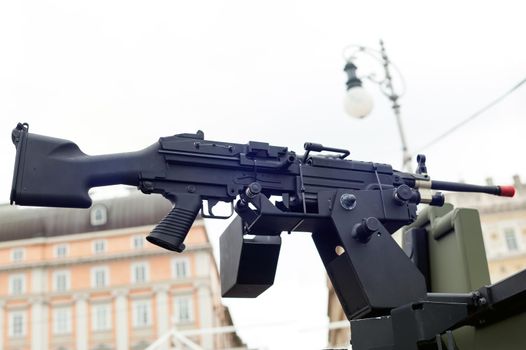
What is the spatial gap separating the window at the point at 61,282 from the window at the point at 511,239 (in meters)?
20.9

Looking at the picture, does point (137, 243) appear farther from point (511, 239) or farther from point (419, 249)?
point (419, 249)

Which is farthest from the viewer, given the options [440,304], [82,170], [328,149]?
[328,149]

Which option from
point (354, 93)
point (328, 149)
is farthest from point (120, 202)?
point (328, 149)

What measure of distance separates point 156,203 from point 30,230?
19.1 feet

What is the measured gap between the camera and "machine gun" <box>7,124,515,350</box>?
9.82ft

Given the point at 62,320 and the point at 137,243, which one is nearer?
the point at 62,320

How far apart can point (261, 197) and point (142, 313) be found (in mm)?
30291

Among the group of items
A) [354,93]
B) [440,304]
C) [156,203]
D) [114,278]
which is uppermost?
[156,203]

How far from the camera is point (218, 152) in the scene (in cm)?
319

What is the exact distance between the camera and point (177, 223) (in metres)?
3.10

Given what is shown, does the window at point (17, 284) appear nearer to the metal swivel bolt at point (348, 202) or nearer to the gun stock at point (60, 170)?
the gun stock at point (60, 170)

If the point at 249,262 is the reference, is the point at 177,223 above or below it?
above

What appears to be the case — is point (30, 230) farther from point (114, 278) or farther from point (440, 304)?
point (440, 304)

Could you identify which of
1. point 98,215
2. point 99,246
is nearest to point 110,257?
point 99,246
